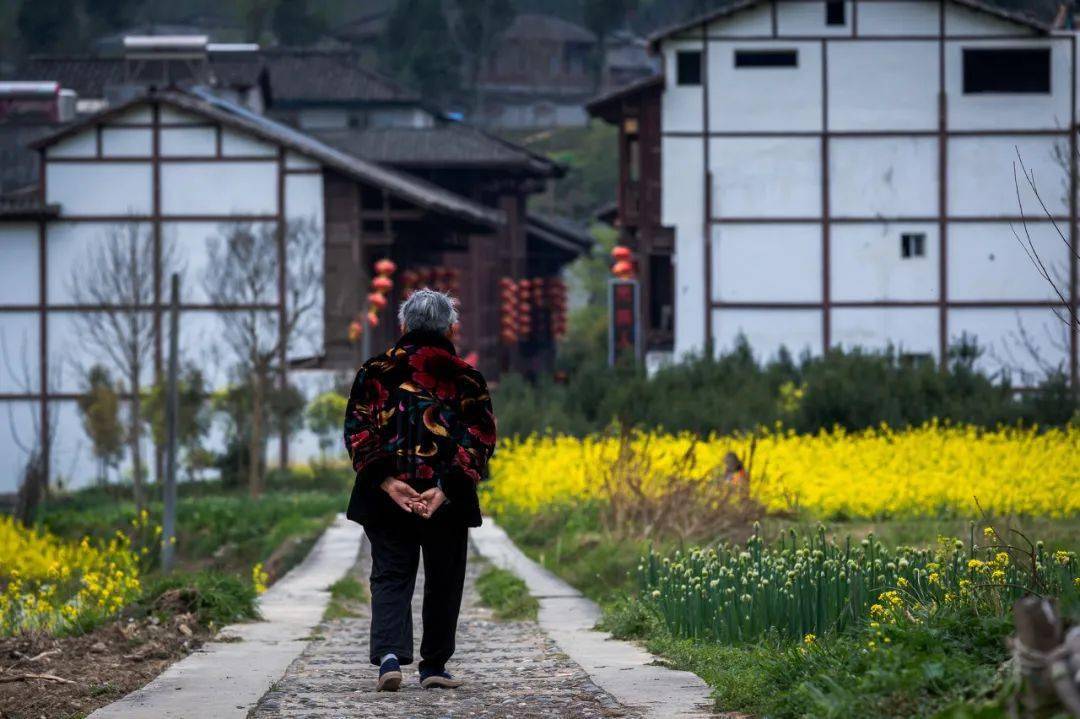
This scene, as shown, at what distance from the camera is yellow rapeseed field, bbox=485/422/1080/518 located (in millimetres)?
17734

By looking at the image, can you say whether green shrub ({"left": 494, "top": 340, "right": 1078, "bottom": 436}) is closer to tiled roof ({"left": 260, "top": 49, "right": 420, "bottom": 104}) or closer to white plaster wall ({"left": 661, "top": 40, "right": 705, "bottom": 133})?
white plaster wall ({"left": 661, "top": 40, "right": 705, "bottom": 133})

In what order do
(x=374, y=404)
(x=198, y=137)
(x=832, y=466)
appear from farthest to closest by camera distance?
(x=198, y=137) → (x=832, y=466) → (x=374, y=404)

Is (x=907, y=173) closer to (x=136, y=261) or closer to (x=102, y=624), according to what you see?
(x=136, y=261)

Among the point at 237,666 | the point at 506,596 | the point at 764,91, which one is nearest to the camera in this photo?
the point at 237,666

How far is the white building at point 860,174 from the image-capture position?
40.9 metres

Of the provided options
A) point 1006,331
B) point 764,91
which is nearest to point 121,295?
point 764,91

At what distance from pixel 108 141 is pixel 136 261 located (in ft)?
13.2

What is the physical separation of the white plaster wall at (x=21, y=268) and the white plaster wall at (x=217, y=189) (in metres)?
3.04

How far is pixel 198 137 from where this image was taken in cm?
4062

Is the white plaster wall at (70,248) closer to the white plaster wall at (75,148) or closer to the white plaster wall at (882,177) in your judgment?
the white plaster wall at (75,148)

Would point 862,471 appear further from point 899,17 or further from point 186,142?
point 186,142

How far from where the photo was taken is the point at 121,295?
37.2 meters

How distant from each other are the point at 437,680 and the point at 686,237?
33.2 meters

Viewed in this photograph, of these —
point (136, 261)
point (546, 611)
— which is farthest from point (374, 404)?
point (136, 261)
